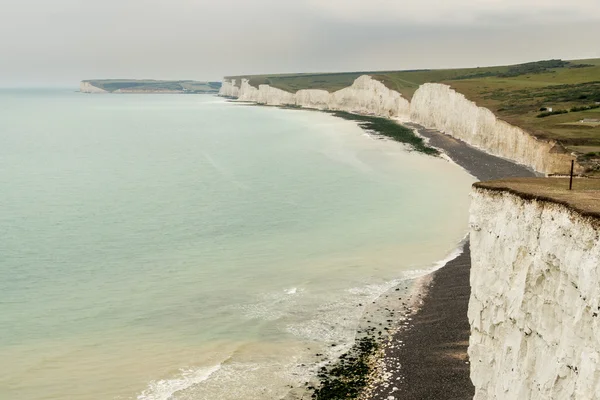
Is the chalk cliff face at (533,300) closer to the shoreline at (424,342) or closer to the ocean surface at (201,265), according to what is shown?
the shoreline at (424,342)

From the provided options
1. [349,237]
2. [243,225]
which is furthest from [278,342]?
[243,225]

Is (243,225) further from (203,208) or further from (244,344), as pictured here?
(244,344)

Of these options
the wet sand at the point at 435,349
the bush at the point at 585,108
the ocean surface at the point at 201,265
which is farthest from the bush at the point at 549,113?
the wet sand at the point at 435,349

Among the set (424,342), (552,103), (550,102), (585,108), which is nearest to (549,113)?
(585,108)

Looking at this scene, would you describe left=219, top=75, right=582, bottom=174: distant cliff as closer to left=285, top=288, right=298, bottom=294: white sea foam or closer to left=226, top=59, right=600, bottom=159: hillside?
left=226, top=59, right=600, bottom=159: hillside

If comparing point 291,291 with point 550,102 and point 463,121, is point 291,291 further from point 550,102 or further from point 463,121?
point 463,121

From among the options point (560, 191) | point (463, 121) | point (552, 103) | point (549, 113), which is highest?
point (552, 103)

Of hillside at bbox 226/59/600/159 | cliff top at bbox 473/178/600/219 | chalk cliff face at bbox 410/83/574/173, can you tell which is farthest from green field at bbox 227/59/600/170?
cliff top at bbox 473/178/600/219

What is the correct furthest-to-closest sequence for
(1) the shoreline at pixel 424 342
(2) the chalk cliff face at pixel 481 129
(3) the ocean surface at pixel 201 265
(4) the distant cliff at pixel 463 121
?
1. (4) the distant cliff at pixel 463 121
2. (2) the chalk cliff face at pixel 481 129
3. (3) the ocean surface at pixel 201 265
4. (1) the shoreline at pixel 424 342
